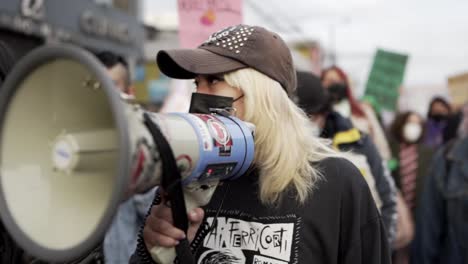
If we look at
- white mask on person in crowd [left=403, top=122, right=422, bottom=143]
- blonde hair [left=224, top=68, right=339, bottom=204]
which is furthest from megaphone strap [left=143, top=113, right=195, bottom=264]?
white mask on person in crowd [left=403, top=122, right=422, bottom=143]

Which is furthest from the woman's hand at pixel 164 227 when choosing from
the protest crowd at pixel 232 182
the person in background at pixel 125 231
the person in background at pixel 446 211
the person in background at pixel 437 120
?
the person in background at pixel 437 120

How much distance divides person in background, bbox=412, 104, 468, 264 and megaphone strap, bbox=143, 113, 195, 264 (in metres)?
2.25

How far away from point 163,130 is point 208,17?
2051 millimetres

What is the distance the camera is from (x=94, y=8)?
1030 cm

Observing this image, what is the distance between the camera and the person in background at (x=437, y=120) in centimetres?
642

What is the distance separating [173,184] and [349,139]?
2157 mm

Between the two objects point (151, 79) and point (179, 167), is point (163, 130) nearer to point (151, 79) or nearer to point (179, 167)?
point (179, 167)

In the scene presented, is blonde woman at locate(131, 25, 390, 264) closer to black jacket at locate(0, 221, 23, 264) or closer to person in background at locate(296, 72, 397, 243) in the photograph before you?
black jacket at locate(0, 221, 23, 264)

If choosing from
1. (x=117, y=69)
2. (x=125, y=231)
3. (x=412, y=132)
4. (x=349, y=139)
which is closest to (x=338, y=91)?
(x=349, y=139)

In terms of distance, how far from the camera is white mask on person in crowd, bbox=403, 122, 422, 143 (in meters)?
5.02

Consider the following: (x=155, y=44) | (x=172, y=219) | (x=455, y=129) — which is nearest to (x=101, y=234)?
(x=172, y=219)

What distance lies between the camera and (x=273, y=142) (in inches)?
58.9

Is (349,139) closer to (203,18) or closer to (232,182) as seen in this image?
(203,18)

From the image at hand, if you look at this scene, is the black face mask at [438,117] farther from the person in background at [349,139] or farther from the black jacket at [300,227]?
the black jacket at [300,227]
